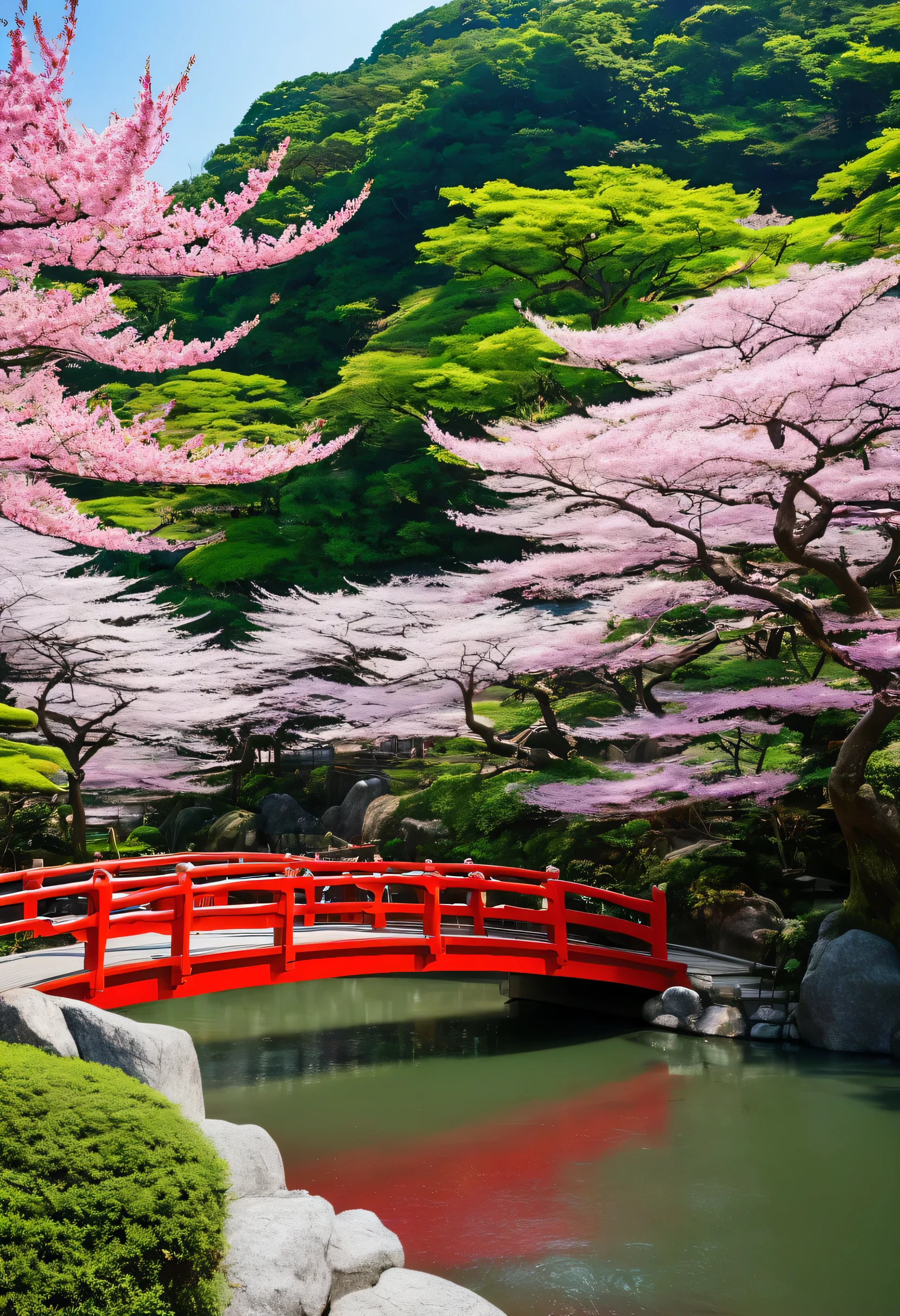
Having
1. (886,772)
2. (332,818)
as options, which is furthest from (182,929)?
(332,818)

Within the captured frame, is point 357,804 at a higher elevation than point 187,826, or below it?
higher

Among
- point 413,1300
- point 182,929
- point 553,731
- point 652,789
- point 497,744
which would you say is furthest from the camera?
point 497,744

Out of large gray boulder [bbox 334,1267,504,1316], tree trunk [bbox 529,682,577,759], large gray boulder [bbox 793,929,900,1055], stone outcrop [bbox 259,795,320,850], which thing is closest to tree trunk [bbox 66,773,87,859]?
stone outcrop [bbox 259,795,320,850]

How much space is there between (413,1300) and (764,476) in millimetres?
10400

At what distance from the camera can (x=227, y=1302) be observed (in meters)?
3.92

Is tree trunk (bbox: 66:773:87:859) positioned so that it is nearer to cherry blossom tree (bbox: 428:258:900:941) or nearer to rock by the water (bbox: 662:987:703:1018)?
cherry blossom tree (bbox: 428:258:900:941)

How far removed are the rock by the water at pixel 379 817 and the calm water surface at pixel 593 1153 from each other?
6.48 meters

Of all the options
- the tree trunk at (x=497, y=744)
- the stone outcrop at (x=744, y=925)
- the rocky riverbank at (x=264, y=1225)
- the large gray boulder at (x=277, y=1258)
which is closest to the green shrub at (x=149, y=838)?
the tree trunk at (x=497, y=744)

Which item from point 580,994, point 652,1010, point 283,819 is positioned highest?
point 283,819

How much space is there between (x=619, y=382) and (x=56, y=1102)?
19.9 meters

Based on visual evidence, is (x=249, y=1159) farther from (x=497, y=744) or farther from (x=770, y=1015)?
(x=497, y=744)

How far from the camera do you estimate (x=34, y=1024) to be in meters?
4.73

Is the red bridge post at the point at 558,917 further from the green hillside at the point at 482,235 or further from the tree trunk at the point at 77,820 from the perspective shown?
the tree trunk at the point at 77,820

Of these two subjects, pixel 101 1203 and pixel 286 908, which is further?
pixel 286 908
